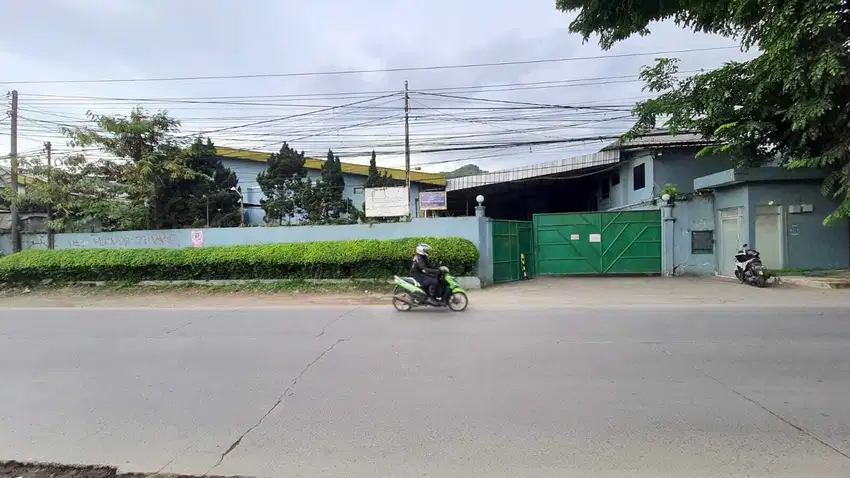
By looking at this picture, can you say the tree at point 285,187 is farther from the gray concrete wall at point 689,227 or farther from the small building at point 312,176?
the gray concrete wall at point 689,227

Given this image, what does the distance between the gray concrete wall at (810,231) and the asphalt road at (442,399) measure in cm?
719

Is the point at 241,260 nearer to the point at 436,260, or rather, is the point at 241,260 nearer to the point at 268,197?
the point at 436,260

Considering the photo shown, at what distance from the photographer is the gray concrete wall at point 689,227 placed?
54.3ft

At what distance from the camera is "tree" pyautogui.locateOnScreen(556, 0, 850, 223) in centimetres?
801

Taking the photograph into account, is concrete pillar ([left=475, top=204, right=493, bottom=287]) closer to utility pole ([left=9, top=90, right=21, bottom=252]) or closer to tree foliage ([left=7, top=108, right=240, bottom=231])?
tree foliage ([left=7, top=108, right=240, bottom=231])

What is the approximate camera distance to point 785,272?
14.0 metres

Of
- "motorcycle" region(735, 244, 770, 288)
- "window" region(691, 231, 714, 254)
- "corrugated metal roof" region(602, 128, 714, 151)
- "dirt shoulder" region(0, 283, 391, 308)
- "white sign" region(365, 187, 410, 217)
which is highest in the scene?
"corrugated metal roof" region(602, 128, 714, 151)

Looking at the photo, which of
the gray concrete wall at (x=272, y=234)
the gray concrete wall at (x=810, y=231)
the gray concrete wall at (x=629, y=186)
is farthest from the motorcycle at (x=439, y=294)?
the gray concrete wall at (x=629, y=186)

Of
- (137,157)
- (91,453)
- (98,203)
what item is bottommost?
(91,453)

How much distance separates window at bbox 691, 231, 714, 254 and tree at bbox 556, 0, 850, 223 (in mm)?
2661

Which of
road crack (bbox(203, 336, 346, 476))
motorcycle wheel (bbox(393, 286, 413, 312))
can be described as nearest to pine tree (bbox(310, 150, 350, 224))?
motorcycle wheel (bbox(393, 286, 413, 312))

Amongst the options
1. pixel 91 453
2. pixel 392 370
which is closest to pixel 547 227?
pixel 392 370

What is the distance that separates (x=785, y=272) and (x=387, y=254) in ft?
36.1

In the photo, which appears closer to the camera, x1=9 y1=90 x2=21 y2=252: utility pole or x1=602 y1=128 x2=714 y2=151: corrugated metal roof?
x1=9 y1=90 x2=21 y2=252: utility pole
